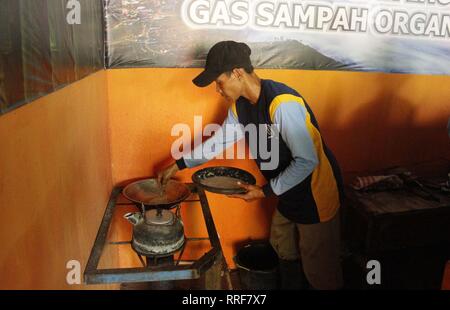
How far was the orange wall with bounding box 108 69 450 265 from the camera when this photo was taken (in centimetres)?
246

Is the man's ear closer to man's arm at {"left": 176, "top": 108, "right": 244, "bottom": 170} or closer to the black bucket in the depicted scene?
man's arm at {"left": 176, "top": 108, "right": 244, "bottom": 170}

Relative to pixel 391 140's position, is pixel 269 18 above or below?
above

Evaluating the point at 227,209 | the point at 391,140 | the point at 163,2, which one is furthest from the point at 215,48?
the point at 391,140

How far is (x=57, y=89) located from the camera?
129 centimetres

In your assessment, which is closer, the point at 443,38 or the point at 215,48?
the point at 215,48

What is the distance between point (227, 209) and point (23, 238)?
6.43 feet

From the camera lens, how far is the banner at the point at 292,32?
230cm

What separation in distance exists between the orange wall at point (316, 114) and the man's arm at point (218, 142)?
0.33m

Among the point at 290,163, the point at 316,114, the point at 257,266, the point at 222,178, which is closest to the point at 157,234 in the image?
the point at 222,178

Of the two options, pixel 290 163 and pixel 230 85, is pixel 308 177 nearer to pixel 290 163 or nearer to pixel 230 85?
pixel 290 163

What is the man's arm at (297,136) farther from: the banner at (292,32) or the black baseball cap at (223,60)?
the banner at (292,32)

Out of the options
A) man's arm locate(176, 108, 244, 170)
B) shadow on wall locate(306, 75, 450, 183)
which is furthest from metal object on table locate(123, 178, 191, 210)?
shadow on wall locate(306, 75, 450, 183)

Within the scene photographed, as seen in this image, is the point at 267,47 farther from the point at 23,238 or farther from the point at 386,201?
the point at 23,238

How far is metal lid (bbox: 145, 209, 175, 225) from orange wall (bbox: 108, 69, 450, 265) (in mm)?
926
